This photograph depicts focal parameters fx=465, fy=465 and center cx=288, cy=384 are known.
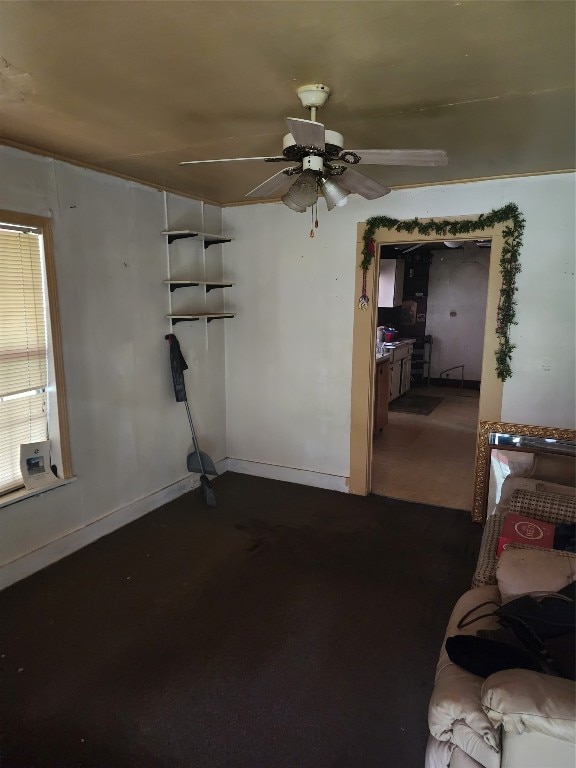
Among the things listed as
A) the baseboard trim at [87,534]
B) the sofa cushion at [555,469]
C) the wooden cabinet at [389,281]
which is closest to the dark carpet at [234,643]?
the baseboard trim at [87,534]

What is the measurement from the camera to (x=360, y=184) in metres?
2.28

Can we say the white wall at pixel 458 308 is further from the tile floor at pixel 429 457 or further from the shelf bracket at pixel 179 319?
the shelf bracket at pixel 179 319

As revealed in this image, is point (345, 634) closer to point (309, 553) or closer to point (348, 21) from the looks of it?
point (309, 553)

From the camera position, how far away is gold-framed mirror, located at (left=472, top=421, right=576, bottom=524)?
9.96 ft

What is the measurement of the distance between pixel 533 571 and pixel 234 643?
146 centimetres

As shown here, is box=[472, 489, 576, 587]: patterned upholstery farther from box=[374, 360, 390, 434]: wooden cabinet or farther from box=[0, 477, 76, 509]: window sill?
box=[374, 360, 390, 434]: wooden cabinet

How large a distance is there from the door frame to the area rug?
3089mm

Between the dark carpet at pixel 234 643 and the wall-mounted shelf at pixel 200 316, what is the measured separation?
1629 millimetres

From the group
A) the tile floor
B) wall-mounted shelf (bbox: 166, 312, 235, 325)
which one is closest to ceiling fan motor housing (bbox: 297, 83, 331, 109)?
wall-mounted shelf (bbox: 166, 312, 235, 325)

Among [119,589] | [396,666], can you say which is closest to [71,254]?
[119,589]

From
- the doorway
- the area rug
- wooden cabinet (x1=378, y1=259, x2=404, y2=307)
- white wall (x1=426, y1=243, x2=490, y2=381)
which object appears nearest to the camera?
the doorway

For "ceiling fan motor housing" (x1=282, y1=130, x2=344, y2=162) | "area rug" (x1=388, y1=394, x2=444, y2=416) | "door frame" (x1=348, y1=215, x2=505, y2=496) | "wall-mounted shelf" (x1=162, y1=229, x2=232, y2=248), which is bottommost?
"area rug" (x1=388, y1=394, x2=444, y2=416)

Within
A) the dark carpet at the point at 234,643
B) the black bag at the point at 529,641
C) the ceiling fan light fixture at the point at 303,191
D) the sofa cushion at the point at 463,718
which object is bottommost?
the dark carpet at the point at 234,643

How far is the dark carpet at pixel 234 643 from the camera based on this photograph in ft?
5.98
